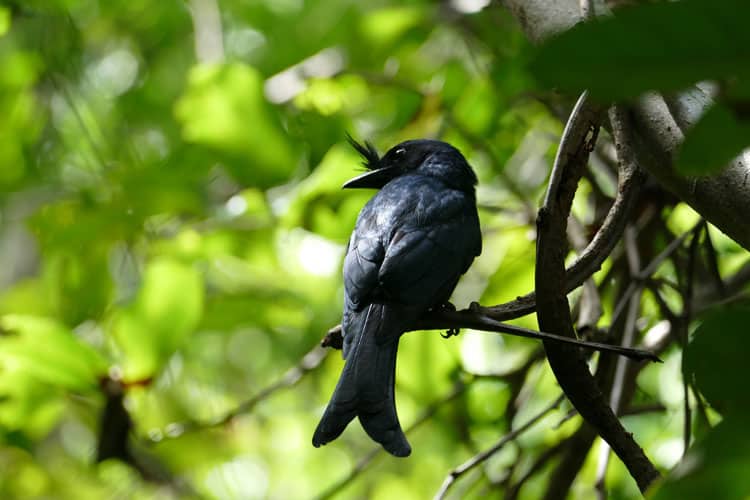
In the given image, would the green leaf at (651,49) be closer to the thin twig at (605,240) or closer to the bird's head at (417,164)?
the thin twig at (605,240)

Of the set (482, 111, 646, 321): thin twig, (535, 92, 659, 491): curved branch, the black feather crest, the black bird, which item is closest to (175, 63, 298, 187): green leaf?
the black bird

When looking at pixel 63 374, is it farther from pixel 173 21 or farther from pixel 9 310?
pixel 173 21

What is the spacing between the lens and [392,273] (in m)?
2.40

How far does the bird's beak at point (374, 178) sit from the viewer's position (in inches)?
121

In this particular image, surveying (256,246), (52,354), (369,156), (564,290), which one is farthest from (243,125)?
(564,290)

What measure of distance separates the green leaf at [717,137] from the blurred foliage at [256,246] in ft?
6.38

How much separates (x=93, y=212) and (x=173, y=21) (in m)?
2.88

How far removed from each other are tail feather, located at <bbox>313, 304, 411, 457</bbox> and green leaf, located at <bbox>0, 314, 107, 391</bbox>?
0.82 metres

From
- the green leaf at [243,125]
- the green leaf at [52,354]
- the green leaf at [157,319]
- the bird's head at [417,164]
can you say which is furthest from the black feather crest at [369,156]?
the green leaf at [52,354]

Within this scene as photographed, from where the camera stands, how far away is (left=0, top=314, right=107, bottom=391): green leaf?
2.49 metres

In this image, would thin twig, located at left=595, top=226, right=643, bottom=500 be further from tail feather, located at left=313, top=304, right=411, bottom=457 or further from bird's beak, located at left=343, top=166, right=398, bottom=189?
bird's beak, located at left=343, top=166, right=398, bottom=189

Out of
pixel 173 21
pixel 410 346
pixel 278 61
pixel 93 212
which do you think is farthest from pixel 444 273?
pixel 173 21

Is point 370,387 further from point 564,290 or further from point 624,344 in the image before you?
point 624,344

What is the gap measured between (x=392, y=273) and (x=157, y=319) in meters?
A: 0.77
